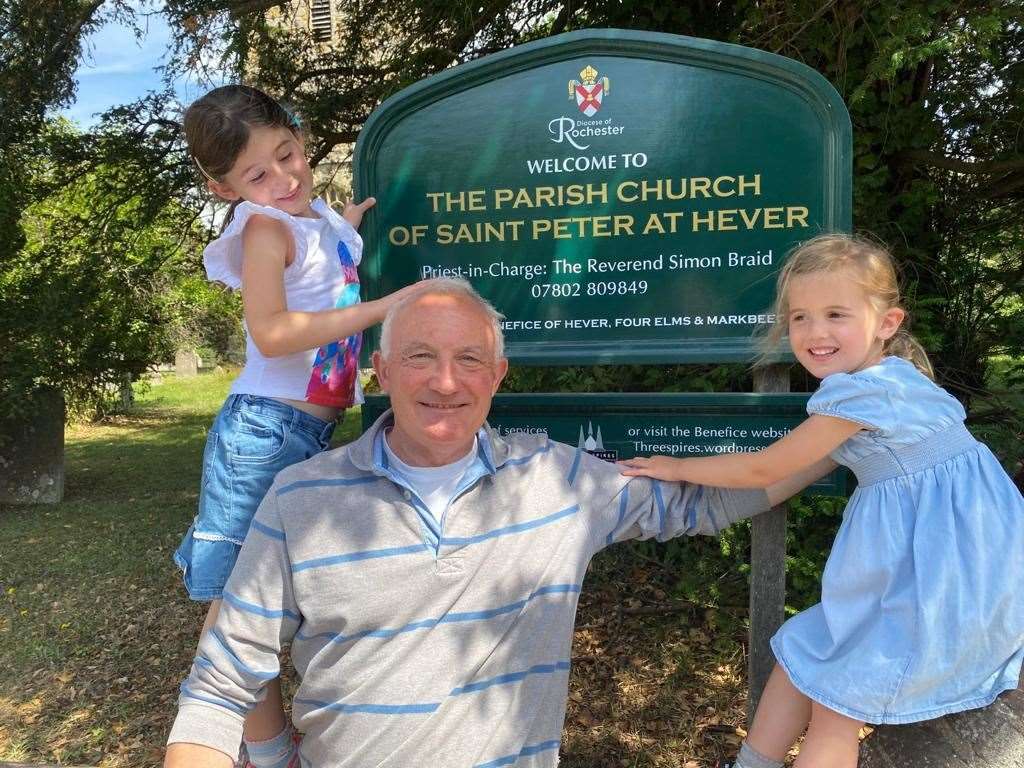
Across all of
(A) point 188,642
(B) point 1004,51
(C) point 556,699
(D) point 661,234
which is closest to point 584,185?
(D) point 661,234

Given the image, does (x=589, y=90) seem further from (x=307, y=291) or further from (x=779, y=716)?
(x=779, y=716)

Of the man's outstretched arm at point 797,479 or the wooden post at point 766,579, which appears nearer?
the man's outstretched arm at point 797,479

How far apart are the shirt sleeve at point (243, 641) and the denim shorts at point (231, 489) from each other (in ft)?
0.82

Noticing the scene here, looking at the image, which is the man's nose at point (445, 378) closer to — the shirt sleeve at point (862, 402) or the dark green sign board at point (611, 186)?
the dark green sign board at point (611, 186)

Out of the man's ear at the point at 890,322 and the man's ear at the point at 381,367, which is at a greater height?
the man's ear at the point at 890,322

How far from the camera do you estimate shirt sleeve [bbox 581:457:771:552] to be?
229 cm

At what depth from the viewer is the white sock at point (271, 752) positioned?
241cm

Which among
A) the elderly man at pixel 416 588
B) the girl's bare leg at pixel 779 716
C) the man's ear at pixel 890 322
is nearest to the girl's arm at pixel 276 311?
the elderly man at pixel 416 588

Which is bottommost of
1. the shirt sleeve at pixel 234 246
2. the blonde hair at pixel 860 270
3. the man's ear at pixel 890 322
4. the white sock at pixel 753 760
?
the white sock at pixel 753 760

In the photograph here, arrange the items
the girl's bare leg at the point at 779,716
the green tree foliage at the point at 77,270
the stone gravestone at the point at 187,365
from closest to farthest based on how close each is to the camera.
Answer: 1. the girl's bare leg at the point at 779,716
2. the green tree foliage at the point at 77,270
3. the stone gravestone at the point at 187,365

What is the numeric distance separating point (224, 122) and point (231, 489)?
0.99 metres

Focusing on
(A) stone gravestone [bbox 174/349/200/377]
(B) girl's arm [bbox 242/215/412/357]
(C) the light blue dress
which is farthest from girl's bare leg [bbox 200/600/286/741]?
(A) stone gravestone [bbox 174/349/200/377]

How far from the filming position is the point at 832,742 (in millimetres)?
1985

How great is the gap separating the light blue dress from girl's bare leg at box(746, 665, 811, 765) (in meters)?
0.10
